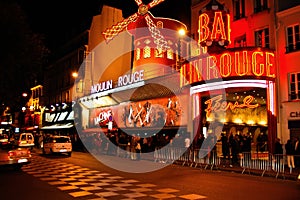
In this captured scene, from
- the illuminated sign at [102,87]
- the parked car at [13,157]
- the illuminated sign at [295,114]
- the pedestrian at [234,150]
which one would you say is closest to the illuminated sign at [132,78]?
the illuminated sign at [102,87]

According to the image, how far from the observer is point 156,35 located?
27.0m

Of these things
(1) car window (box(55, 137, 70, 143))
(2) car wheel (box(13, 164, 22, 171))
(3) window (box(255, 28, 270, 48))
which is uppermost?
(3) window (box(255, 28, 270, 48))

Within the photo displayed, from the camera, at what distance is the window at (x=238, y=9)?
21.5 m

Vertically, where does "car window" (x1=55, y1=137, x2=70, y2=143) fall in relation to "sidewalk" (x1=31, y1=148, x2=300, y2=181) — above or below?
above

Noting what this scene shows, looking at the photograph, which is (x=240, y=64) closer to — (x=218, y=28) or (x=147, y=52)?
(x=218, y=28)

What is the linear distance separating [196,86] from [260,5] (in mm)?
6214

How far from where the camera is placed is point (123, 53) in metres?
38.4

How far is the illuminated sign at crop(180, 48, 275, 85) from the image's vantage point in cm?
1816

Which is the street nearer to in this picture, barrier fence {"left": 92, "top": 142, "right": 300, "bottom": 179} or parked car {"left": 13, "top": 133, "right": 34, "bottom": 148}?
barrier fence {"left": 92, "top": 142, "right": 300, "bottom": 179}

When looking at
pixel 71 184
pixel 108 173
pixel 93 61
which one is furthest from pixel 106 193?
pixel 93 61

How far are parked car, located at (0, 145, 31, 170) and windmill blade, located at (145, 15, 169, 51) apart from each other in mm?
14911

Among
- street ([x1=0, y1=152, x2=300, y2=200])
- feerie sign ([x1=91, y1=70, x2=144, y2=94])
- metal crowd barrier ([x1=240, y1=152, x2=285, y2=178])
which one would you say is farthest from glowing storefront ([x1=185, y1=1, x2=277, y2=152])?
feerie sign ([x1=91, y1=70, x2=144, y2=94])

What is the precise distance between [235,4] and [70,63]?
29832 millimetres

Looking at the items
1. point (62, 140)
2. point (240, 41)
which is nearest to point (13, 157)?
point (62, 140)
